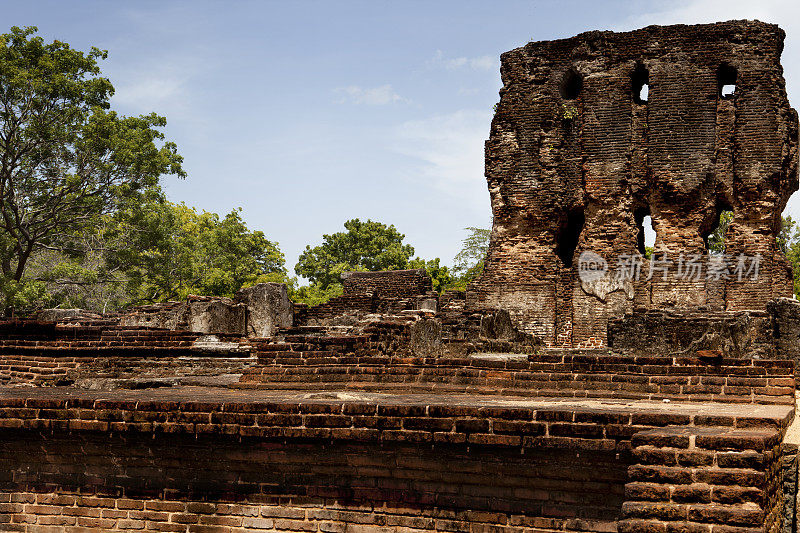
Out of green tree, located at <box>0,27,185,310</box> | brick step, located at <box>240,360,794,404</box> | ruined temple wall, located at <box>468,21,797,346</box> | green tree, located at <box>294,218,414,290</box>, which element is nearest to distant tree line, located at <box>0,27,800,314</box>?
green tree, located at <box>0,27,185,310</box>

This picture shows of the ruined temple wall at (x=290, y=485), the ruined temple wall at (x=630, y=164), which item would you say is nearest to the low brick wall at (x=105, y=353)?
the ruined temple wall at (x=290, y=485)

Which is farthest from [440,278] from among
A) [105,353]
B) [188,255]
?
[105,353]

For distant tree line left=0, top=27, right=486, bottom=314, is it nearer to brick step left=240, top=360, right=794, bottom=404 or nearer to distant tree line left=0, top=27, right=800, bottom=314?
distant tree line left=0, top=27, right=800, bottom=314

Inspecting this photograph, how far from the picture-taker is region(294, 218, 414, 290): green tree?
42750mm

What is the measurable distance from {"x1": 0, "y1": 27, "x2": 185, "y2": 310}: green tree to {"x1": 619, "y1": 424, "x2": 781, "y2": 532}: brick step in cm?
2147

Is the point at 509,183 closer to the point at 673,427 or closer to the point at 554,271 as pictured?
the point at 554,271

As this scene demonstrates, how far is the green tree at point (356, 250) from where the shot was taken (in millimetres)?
42750

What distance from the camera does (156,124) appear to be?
25375mm

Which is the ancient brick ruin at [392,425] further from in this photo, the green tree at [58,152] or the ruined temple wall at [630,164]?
the green tree at [58,152]

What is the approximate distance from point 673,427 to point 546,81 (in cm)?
1608

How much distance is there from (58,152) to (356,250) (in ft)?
66.7

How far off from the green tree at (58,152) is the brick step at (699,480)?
21.5 m

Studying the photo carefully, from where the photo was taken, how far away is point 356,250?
142 feet

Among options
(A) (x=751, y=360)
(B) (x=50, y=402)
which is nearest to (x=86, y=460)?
(B) (x=50, y=402)
